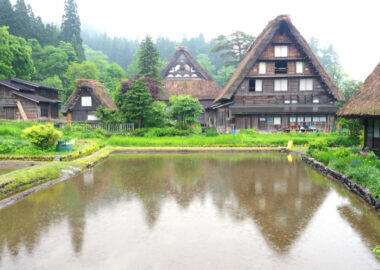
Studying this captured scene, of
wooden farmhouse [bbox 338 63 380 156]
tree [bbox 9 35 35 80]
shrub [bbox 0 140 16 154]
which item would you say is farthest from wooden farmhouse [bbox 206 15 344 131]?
tree [bbox 9 35 35 80]

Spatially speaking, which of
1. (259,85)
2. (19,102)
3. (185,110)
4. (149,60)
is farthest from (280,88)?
(19,102)

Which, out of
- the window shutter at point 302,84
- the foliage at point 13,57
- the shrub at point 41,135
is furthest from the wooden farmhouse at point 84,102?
the window shutter at point 302,84

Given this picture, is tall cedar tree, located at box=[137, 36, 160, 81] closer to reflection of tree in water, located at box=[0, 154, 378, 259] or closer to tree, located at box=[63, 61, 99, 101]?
reflection of tree in water, located at box=[0, 154, 378, 259]

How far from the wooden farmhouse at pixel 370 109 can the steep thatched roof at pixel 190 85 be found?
23.9 meters

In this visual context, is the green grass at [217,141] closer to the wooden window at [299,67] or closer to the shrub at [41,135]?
the shrub at [41,135]

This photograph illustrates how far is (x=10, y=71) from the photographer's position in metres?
40.4

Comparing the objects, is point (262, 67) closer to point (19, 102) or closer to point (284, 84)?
point (284, 84)

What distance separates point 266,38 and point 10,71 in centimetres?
3335

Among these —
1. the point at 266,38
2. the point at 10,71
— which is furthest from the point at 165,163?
the point at 10,71

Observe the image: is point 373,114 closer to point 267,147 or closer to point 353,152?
point 353,152

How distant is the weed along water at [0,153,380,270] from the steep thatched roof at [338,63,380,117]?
4.31 m

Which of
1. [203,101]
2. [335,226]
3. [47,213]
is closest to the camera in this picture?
[335,226]

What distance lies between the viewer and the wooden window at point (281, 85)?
31.7m

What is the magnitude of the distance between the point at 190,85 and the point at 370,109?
28783 mm
